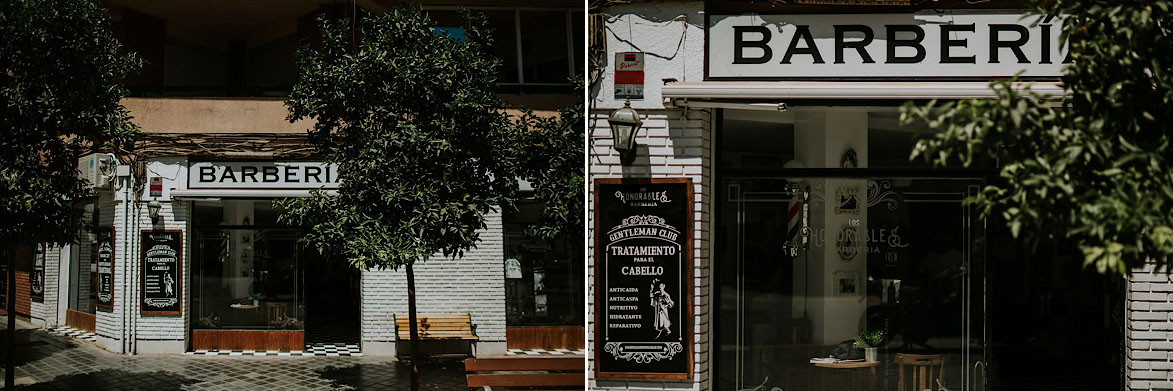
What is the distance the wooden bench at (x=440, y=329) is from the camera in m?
12.3

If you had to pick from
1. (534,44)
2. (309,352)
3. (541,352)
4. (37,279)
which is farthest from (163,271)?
(534,44)

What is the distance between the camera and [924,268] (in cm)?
743

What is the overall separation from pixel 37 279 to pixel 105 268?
12.7 ft

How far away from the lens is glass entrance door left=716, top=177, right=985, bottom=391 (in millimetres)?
7383

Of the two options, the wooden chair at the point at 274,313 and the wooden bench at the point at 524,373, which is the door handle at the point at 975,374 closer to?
the wooden bench at the point at 524,373

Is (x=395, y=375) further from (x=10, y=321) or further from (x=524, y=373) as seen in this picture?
(x=10, y=321)

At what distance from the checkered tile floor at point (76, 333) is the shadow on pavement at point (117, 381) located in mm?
2891

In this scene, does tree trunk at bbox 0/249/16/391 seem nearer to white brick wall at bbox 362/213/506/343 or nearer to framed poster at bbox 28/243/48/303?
white brick wall at bbox 362/213/506/343

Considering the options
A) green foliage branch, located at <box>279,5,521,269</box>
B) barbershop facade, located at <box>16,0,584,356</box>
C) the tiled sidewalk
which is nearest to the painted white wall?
green foliage branch, located at <box>279,5,521,269</box>

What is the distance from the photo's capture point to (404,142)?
8.44 metres

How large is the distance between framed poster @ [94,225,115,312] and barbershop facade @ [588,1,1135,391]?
33.8ft

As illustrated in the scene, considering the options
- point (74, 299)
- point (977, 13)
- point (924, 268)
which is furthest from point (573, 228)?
point (74, 299)

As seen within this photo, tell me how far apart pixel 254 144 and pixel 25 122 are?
3851 millimetres

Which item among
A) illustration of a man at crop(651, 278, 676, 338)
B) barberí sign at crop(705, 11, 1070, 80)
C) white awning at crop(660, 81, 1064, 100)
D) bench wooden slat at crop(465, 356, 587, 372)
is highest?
barberí sign at crop(705, 11, 1070, 80)
